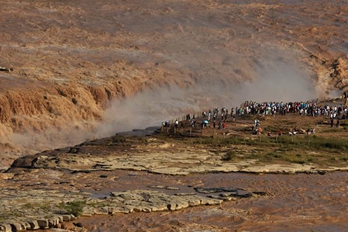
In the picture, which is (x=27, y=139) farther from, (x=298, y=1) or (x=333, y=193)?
(x=298, y=1)

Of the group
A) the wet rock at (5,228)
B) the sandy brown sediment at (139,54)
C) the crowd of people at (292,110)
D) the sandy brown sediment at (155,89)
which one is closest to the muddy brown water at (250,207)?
the sandy brown sediment at (155,89)

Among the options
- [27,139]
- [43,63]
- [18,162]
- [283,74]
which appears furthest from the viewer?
[283,74]

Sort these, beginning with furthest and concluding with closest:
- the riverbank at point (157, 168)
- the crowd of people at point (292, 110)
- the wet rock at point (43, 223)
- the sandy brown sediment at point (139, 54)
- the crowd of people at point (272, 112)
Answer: the crowd of people at point (292, 110) < the crowd of people at point (272, 112) < the sandy brown sediment at point (139, 54) < the riverbank at point (157, 168) < the wet rock at point (43, 223)

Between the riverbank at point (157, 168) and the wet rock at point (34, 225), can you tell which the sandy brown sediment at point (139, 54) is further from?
the wet rock at point (34, 225)

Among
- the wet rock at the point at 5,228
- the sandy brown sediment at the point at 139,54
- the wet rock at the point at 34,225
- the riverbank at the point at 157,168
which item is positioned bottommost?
the riverbank at the point at 157,168

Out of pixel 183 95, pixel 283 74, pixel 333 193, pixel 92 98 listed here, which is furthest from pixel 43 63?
pixel 333 193

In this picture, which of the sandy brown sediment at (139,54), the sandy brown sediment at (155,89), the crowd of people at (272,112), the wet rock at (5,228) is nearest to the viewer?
the wet rock at (5,228)

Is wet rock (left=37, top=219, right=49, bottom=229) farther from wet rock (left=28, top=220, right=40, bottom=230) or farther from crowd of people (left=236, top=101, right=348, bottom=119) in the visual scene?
crowd of people (left=236, top=101, right=348, bottom=119)

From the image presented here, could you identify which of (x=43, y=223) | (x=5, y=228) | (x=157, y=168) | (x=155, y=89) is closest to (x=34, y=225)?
(x=43, y=223)

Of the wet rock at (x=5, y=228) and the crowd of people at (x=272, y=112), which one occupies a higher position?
the wet rock at (x=5, y=228)
